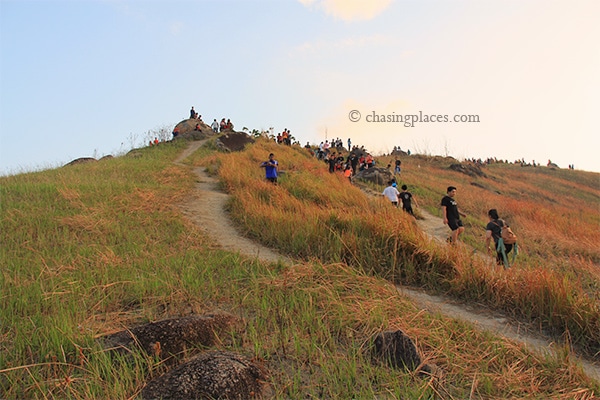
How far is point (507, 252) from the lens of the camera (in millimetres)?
8359

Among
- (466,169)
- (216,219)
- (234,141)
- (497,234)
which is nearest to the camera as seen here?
(497,234)

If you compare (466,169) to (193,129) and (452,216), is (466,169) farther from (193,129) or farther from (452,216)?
(452,216)

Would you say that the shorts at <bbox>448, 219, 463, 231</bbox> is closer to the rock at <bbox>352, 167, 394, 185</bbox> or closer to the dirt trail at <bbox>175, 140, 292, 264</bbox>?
the dirt trail at <bbox>175, 140, 292, 264</bbox>

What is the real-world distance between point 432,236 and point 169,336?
271 inches

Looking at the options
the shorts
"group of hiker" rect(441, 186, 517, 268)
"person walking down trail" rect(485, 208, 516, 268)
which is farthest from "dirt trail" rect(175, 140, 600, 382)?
"person walking down trail" rect(485, 208, 516, 268)

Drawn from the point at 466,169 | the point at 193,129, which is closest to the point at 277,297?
the point at 193,129

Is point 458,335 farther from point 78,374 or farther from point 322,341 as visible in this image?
point 78,374

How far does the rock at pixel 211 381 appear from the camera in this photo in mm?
3043

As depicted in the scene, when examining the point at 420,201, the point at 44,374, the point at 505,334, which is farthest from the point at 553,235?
the point at 44,374

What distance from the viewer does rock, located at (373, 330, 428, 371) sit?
3596mm

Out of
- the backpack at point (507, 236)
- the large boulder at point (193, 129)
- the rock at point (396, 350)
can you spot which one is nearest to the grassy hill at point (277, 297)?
the rock at point (396, 350)

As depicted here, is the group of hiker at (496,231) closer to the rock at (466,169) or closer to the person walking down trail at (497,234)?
the person walking down trail at (497,234)

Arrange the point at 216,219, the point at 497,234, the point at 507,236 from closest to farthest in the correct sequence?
the point at 507,236 → the point at 497,234 → the point at 216,219

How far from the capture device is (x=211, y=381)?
3.10 metres
